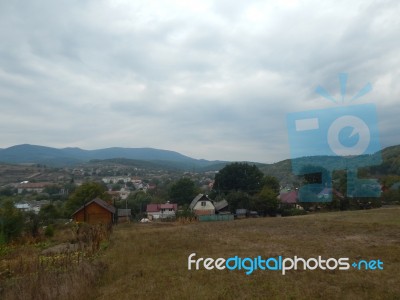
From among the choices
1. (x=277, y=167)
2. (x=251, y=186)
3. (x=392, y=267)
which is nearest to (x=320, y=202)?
(x=251, y=186)

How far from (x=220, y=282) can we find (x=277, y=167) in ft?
330

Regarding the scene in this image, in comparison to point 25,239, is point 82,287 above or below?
above

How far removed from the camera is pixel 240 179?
165 feet

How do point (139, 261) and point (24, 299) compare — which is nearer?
point (24, 299)

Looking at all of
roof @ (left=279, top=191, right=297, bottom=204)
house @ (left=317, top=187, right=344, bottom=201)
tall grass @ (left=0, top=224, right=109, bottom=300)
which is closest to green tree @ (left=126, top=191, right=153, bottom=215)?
roof @ (left=279, top=191, right=297, bottom=204)

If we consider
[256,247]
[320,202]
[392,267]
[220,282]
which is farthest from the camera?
[320,202]

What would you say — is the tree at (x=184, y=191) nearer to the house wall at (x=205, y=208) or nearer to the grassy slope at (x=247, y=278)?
the house wall at (x=205, y=208)

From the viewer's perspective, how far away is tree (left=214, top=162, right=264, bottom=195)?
5025cm

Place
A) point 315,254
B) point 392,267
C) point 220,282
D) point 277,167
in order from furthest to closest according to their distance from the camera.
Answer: point 277,167, point 315,254, point 392,267, point 220,282

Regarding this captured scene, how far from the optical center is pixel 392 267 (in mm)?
7965

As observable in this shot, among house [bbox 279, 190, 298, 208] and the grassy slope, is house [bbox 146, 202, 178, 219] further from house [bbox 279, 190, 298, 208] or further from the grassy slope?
the grassy slope

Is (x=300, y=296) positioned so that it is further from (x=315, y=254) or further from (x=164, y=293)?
(x=315, y=254)

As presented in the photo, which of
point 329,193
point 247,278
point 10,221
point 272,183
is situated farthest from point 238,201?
point 247,278

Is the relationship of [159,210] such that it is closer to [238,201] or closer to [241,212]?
[238,201]
